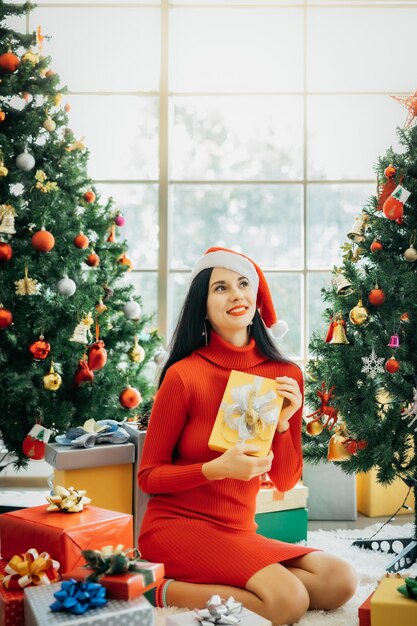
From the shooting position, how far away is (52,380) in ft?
11.9

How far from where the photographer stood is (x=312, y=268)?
4828mm

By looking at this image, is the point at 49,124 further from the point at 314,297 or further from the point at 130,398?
the point at 314,297

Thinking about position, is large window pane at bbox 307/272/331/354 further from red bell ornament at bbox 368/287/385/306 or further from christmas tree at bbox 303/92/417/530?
red bell ornament at bbox 368/287/385/306

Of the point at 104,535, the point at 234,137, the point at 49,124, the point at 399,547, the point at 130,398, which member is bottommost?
the point at 399,547

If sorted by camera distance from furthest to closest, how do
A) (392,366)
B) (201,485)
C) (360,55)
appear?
1. (360,55)
2. (392,366)
3. (201,485)

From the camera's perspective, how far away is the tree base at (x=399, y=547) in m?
3.15

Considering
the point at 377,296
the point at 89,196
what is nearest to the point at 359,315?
the point at 377,296

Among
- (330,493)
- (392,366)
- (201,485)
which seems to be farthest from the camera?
(330,493)

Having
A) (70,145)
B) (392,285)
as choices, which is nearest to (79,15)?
(70,145)

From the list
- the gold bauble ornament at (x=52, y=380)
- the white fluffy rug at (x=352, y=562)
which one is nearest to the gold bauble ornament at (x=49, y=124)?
the gold bauble ornament at (x=52, y=380)

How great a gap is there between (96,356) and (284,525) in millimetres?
1164

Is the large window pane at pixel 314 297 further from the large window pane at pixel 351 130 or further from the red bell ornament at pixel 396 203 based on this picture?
the red bell ornament at pixel 396 203

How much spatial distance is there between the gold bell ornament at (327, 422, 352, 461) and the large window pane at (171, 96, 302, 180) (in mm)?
2008

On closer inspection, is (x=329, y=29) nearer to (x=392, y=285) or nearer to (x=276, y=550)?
(x=392, y=285)
